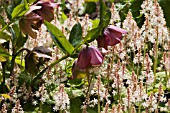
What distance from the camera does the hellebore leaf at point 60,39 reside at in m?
1.87

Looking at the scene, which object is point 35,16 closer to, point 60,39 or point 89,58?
point 60,39

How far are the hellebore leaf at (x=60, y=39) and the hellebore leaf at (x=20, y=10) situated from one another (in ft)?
0.28

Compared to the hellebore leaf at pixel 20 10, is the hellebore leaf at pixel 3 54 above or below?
below

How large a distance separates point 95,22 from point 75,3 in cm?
16

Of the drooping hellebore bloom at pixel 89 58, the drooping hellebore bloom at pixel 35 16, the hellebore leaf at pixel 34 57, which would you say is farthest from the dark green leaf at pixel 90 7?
the drooping hellebore bloom at pixel 89 58

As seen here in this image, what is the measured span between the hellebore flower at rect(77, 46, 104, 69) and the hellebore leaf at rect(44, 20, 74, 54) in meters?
0.08

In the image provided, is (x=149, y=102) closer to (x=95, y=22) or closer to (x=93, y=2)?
(x=95, y=22)

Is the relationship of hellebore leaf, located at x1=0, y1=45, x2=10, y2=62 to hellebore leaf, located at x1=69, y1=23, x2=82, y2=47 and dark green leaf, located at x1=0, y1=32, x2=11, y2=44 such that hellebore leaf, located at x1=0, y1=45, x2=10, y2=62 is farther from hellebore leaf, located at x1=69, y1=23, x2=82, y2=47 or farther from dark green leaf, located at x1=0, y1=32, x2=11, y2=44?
hellebore leaf, located at x1=69, y1=23, x2=82, y2=47

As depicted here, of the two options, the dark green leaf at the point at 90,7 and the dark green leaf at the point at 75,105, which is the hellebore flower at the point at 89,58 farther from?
the dark green leaf at the point at 90,7

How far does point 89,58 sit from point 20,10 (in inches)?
12.4

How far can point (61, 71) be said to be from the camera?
2.10 meters

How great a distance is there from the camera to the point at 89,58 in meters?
1.80

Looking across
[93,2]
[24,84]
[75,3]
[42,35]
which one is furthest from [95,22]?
[24,84]

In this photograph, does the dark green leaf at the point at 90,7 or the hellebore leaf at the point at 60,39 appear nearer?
the hellebore leaf at the point at 60,39
